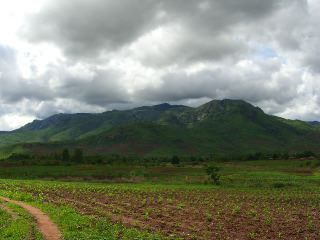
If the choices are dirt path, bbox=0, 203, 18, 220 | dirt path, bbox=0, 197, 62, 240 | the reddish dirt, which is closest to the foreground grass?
dirt path, bbox=0, 203, 18, 220

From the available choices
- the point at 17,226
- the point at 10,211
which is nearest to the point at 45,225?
the point at 17,226

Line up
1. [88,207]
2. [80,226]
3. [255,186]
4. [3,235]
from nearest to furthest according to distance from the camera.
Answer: [3,235]
[80,226]
[88,207]
[255,186]

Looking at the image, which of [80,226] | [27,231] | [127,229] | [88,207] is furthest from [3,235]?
[88,207]

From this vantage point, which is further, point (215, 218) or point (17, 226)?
point (215, 218)

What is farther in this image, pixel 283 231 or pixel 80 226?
pixel 283 231

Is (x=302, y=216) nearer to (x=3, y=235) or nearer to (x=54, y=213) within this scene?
(x=54, y=213)

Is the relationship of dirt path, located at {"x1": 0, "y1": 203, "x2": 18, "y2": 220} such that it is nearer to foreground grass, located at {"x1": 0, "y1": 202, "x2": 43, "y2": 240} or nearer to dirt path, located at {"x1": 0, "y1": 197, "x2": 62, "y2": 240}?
foreground grass, located at {"x1": 0, "y1": 202, "x2": 43, "y2": 240}

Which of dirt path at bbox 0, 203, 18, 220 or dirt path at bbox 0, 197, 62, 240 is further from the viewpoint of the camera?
dirt path at bbox 0, 203, 18, 220

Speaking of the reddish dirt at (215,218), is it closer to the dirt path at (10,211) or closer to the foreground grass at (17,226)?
the foreground grass at (17,226)

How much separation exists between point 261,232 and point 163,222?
8.40 m

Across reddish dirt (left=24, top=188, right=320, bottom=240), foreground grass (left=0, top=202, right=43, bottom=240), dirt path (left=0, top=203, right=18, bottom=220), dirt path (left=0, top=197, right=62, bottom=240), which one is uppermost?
dirt path (left=0, top=203, right=18, bottom=220)

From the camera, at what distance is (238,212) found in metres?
43.6

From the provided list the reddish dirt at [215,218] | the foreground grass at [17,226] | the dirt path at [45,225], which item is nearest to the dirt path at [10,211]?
the foreground grass at [17,226]

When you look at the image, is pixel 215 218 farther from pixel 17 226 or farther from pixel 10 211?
pixel 10 211
